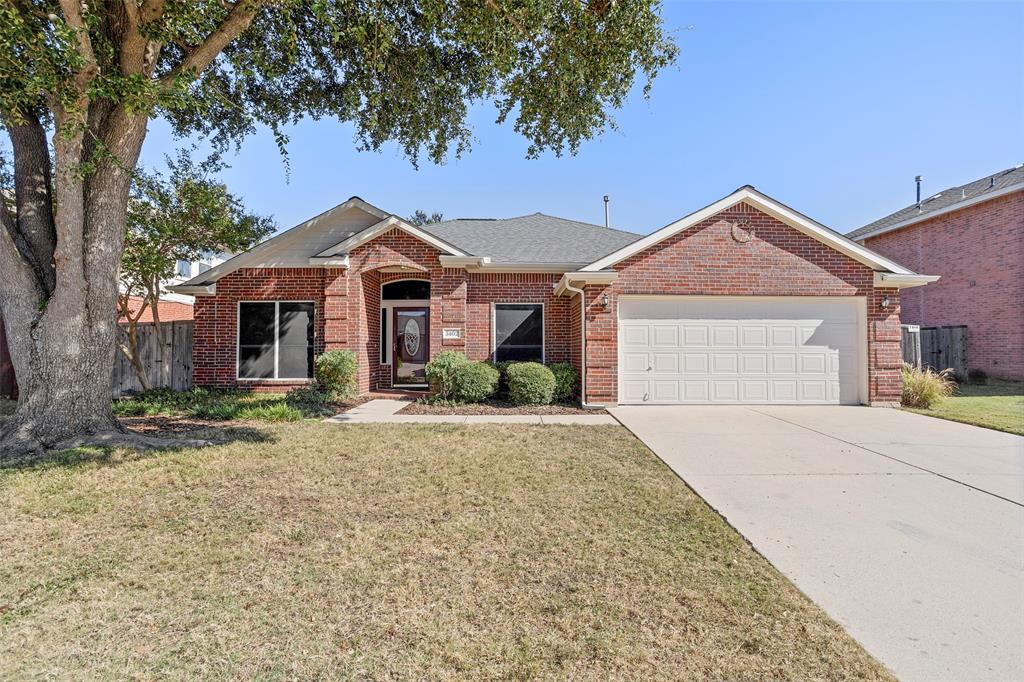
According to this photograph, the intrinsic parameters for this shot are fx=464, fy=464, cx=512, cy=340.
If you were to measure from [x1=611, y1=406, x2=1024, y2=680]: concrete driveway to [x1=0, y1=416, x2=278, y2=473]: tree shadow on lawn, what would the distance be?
619 centimetres

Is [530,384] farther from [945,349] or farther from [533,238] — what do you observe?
[945,349]

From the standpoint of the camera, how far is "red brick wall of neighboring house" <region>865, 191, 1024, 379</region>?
14.2 meters

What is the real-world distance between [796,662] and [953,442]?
6.73 metres

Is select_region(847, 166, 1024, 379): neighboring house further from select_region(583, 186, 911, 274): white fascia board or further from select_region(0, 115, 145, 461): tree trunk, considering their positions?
select_region(0, 115, 145, 461): tree trunk

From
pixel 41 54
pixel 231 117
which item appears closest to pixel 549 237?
pixel 231 117

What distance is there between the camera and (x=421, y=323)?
13.5 metres

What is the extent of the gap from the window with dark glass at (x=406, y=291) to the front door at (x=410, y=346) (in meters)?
0.35

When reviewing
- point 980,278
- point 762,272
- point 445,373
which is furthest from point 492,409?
point 980,278

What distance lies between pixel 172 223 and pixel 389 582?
1019cm

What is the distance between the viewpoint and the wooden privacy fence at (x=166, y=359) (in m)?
12.0

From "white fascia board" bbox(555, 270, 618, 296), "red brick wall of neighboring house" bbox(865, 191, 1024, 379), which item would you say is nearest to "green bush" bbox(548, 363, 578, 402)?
"white fascia board" bbox(555, 270, 618, 296)

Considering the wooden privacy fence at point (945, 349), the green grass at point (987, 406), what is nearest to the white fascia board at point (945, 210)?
the wooden privacy fence at point (945, 349)

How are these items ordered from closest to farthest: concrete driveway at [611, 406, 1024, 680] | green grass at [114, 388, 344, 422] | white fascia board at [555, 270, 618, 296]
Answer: concrete driveway at [611, 406, 1024, 680], green grass at [114, 388, 344, 422], white fascia board at [555, 270, 618, 296]

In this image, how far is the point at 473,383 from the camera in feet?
33.4
